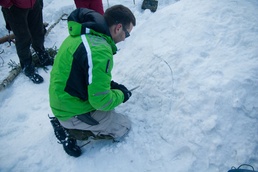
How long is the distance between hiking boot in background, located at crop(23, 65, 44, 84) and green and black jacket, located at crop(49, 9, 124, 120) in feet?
6.95

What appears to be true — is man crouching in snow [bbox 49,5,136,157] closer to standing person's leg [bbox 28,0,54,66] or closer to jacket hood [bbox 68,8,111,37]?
jacket hood [bbox 68,8,111,37]

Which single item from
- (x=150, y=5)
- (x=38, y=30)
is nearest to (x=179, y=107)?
(x=38, y=30)

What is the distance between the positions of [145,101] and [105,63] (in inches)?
53.1

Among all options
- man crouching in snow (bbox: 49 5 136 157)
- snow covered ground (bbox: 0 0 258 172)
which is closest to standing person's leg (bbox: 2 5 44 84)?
snow covered ground (bbox: 0 0 258 172)

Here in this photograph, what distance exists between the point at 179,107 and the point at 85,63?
150 centimetres

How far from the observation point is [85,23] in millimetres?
2074

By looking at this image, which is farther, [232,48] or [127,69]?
[127,69]

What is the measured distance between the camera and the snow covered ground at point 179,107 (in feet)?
8.29

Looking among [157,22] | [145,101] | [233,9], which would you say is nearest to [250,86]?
[145,101]

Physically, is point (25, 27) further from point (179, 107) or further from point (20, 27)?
point (179, 107)

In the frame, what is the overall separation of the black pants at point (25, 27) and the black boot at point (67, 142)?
6.41ft

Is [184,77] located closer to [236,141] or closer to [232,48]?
[232,48]

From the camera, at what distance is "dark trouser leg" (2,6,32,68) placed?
11.8 feet

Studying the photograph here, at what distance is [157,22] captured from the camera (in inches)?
165
